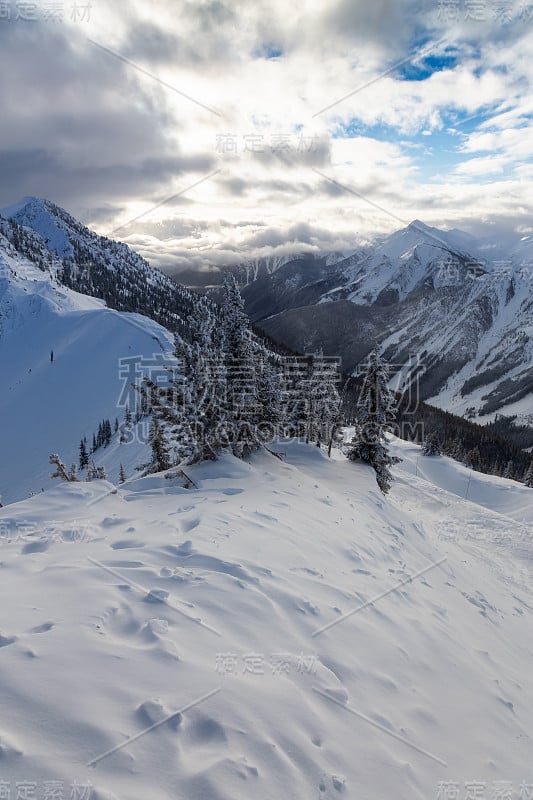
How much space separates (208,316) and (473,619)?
60.3ft

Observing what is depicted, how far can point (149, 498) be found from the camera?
1489 centimetres

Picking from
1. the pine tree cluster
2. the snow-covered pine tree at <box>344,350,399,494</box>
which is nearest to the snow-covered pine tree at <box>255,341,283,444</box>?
the pine tree cluster

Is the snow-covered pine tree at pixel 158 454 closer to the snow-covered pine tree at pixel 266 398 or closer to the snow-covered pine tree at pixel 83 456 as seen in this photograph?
the snow-covered pine tree at pixel 266 398

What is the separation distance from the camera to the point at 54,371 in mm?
123438

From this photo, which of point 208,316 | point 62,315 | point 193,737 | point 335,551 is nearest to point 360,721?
point 193,737

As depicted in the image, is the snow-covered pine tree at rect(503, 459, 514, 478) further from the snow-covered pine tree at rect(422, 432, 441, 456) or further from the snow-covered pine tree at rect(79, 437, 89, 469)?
the snow-covered pine tree at rect(79, 437, 89, 469)

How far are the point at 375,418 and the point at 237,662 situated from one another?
24.0 m

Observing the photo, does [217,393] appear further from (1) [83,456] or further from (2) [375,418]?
(1) [83,456]

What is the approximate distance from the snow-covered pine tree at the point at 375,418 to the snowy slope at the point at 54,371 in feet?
163

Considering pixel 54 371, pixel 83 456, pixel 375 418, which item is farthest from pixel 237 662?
pixel 54 371

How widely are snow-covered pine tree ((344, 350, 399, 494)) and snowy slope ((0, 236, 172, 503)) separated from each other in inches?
1956

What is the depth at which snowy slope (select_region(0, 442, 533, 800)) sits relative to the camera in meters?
4.02

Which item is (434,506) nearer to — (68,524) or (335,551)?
(335,551)

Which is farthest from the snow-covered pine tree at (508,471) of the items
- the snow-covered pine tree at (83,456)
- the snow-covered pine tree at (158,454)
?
the snow-covered pine tree at (83,456)
